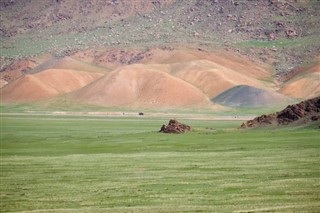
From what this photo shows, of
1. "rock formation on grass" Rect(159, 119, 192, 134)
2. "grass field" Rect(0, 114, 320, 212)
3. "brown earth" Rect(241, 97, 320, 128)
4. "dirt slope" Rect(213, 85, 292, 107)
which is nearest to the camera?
"grass field" Rect(0, 114, 320, 212)

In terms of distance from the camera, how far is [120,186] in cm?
4047

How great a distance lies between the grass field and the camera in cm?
3381

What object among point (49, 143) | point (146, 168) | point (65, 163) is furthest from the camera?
point (49, 143)

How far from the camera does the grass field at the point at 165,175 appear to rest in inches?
1331

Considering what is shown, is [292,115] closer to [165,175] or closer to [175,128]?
[175,128]

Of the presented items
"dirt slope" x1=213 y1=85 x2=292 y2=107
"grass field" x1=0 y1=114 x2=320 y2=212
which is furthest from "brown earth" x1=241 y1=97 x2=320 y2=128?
"dirt slope" x1=213 y1=85 x2=292 y2=107

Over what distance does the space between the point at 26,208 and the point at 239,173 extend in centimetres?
1318

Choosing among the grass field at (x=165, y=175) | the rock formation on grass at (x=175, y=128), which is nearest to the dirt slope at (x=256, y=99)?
the rock formation on grass at (x=175, y=128)

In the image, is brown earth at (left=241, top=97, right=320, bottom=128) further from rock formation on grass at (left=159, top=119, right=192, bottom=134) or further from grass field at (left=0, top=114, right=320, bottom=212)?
grass field at (left=0, top=114, right=320, bottom=212)

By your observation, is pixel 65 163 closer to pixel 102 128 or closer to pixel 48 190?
pixel 48 190

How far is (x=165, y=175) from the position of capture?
4453 centimetres

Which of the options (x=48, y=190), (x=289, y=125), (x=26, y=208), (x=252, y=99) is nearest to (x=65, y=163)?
(x=48, y=190)

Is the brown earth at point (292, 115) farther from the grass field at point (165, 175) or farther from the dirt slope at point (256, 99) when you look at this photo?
the dirt slope at point (256, 99)

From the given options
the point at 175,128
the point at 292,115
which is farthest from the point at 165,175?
the point at 292,115
